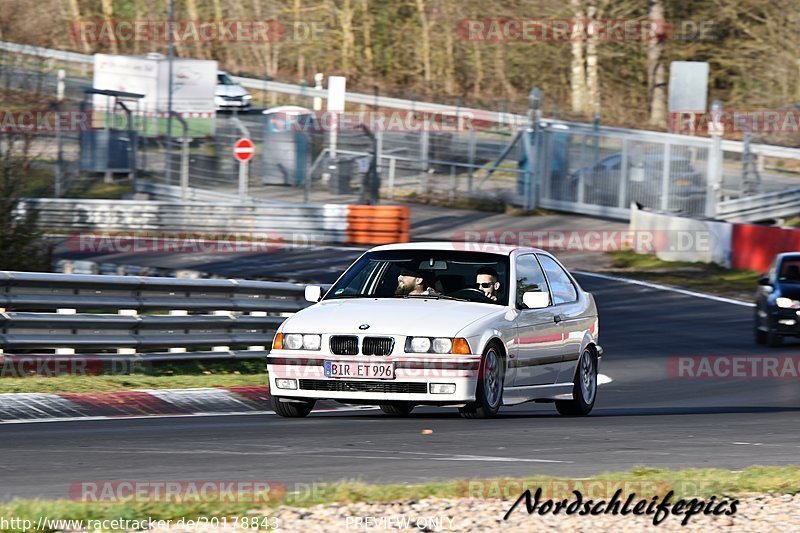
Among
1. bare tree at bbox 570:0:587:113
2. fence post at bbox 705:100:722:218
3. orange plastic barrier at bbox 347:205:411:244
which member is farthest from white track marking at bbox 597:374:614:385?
bare tree at bbox 570:0:587:113

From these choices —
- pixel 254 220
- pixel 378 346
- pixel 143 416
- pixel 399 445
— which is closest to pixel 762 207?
pixel 254 220

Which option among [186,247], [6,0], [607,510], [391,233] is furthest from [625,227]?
[607,510]

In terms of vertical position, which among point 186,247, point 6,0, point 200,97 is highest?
point 6,0

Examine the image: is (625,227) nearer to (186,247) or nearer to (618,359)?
(186,247)

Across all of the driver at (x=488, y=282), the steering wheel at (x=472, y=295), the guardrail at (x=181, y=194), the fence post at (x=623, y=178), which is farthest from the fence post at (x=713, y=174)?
the steering wheel at (x=472, y=295)

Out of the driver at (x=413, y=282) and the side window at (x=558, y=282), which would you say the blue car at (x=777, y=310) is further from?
the driver at (x=413, y=282)

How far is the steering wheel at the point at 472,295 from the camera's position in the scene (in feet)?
35.4

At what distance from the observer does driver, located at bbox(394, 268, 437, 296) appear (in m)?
10.9

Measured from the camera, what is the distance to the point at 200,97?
146ft

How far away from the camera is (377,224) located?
32.6 metres

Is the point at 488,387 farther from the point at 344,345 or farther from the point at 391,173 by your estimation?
the point at 391,173

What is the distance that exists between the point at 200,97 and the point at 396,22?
16.5 m

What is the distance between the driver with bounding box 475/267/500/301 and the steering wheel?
0.10 feet

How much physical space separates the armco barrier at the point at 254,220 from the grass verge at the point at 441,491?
24.9 meters
